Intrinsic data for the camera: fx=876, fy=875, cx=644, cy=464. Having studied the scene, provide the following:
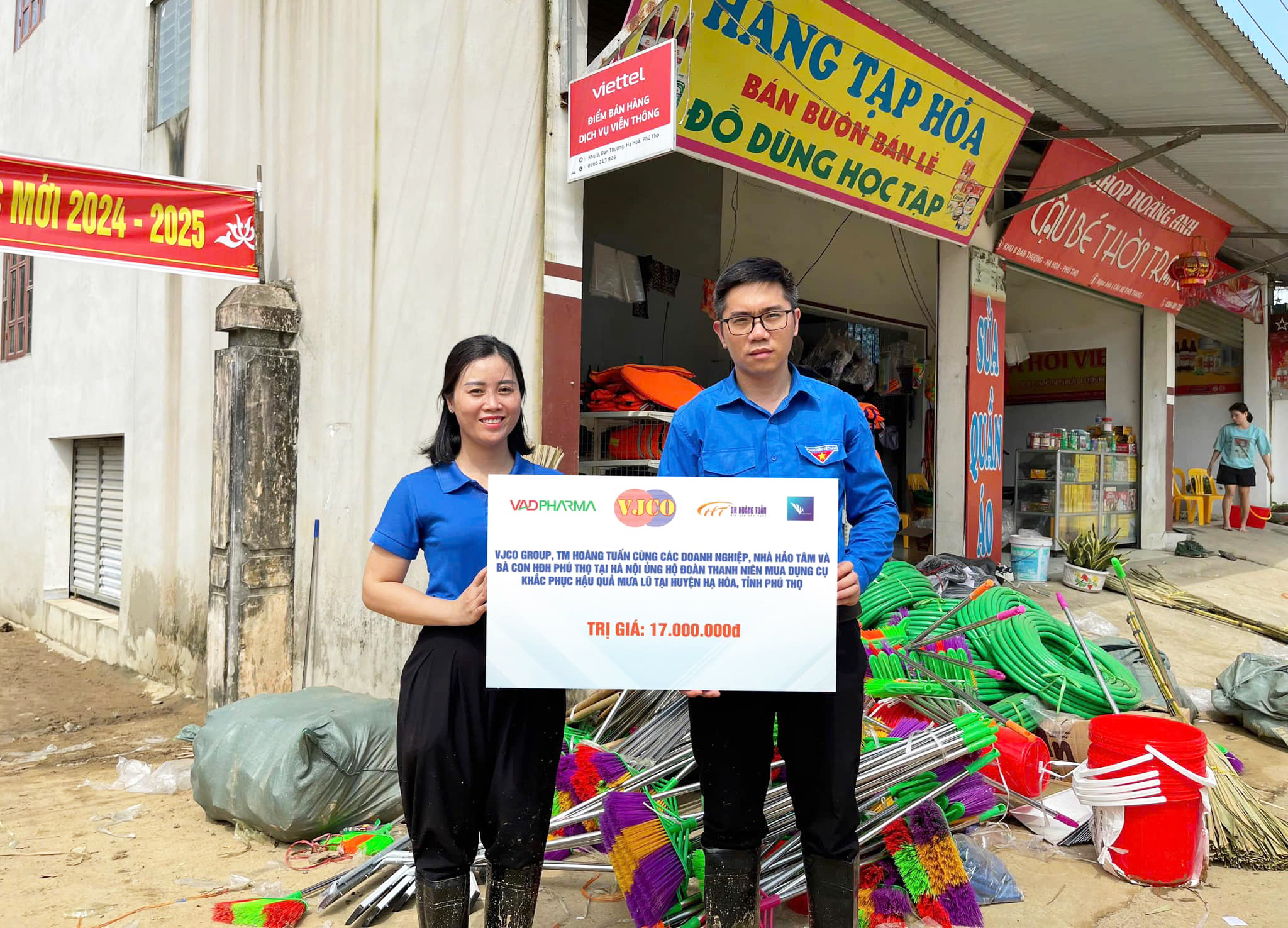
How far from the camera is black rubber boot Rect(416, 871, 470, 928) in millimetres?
2092

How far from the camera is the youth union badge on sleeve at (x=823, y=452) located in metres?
2.21

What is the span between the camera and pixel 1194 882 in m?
3.12

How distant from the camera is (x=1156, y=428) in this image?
1086 centimetres

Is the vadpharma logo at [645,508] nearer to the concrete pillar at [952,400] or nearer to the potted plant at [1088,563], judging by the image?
the concrete pillar at [952,400]

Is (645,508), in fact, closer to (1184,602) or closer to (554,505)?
(554,505)

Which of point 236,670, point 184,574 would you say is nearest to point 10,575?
point 184,574

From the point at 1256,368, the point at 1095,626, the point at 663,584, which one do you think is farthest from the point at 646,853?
the point at 1256,368

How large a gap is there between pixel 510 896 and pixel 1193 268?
11.0 meters

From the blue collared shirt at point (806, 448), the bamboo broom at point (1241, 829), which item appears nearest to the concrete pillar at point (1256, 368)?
the bamboo broom at point (1241, 829)

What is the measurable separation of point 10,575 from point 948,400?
10516 mm

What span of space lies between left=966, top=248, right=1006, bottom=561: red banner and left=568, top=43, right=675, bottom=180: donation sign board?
4.76m

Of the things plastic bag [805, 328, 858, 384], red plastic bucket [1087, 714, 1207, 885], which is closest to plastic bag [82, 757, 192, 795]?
red plastic bucket [1087, 714, 1207, 885]

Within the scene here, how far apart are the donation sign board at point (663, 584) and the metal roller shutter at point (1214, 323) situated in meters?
12.9

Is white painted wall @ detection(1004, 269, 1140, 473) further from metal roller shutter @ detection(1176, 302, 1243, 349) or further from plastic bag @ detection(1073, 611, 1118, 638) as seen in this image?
plastic bag @ detection(1073, 611, 1118, 638)
